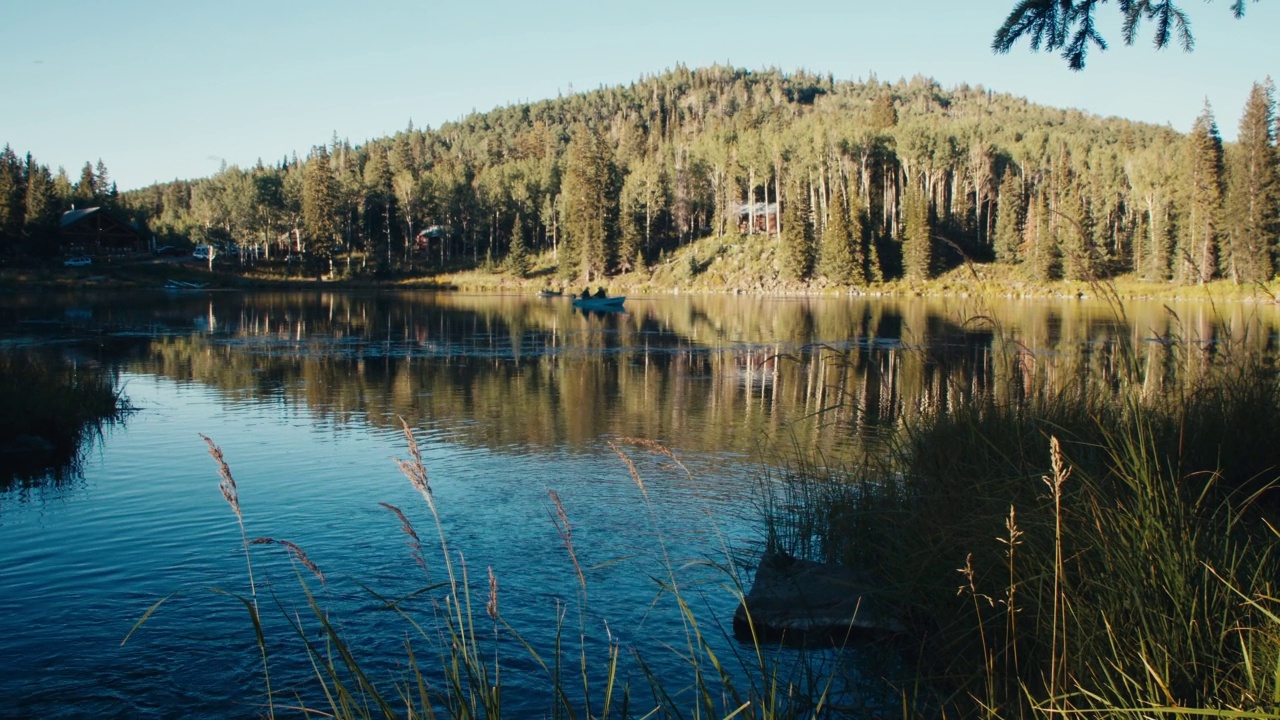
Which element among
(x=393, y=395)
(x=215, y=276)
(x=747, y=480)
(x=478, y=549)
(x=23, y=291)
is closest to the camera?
(x=478, y=549)

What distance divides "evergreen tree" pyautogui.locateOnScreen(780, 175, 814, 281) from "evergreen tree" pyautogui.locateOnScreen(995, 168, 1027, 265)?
19.5m

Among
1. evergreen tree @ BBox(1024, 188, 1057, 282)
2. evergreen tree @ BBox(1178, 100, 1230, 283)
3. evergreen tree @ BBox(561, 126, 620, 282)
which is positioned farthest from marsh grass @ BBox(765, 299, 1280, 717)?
evergreen tree @ BBox(561, 126, 620, 282)

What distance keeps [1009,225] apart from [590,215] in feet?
150

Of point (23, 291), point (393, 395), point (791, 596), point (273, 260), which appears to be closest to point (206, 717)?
point (791, 596)

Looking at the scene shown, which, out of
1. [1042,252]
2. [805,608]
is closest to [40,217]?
[1042,252]

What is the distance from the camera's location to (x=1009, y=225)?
317ft

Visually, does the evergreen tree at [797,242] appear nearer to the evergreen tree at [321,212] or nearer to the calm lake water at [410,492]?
the evergreen tree at [321,212]

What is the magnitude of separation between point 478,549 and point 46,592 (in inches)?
177

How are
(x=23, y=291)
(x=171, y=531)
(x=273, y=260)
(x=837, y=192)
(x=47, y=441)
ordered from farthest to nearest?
(x=273, y=260) → (x=837, y=192) → (x=23, y=291) → (x=47, y=441) → (x=171, y=531)

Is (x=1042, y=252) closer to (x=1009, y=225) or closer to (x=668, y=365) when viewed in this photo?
(x=1009, y=225)

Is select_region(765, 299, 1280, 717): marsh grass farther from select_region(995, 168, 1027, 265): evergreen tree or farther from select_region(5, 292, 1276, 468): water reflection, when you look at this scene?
select_region(995, 168, 1027, 265): evergreen tree

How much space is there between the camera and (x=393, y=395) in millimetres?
24281

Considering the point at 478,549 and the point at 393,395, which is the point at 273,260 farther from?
the point at 478,549

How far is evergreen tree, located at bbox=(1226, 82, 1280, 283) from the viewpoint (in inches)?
2665
